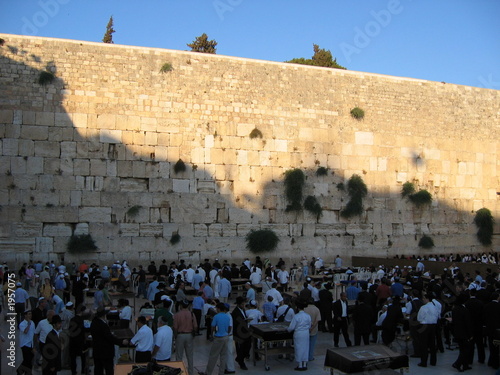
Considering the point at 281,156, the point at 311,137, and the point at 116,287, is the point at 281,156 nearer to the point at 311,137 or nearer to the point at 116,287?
the point at 311,137

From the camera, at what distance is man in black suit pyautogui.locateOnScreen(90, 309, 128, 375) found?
6.12 metres

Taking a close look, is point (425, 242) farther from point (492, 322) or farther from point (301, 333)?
point (301, 333)

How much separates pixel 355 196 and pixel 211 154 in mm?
5973

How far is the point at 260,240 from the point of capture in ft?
57.9

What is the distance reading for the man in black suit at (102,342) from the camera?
6125 millimetres

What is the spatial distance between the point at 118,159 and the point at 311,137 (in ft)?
24.1

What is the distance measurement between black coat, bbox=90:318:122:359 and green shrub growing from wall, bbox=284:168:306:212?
41.7ft

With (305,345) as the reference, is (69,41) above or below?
above

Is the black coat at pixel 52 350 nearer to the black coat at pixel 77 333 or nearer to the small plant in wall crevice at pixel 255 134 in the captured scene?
the black coat at pixel 77 333

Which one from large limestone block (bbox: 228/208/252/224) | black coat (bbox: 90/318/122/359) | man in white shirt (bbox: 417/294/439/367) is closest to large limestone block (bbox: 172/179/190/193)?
large limestone block (bbox: 228/208/252/224)

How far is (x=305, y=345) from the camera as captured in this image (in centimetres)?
728

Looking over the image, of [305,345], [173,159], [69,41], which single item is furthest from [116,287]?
[69,41]

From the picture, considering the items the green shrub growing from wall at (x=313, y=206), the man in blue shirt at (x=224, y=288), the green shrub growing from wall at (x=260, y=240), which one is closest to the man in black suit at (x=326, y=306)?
the man in blue shirt at (x=224, y=288)

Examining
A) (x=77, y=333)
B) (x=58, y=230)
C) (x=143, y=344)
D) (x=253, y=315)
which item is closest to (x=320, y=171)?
(x=58, y=230)
